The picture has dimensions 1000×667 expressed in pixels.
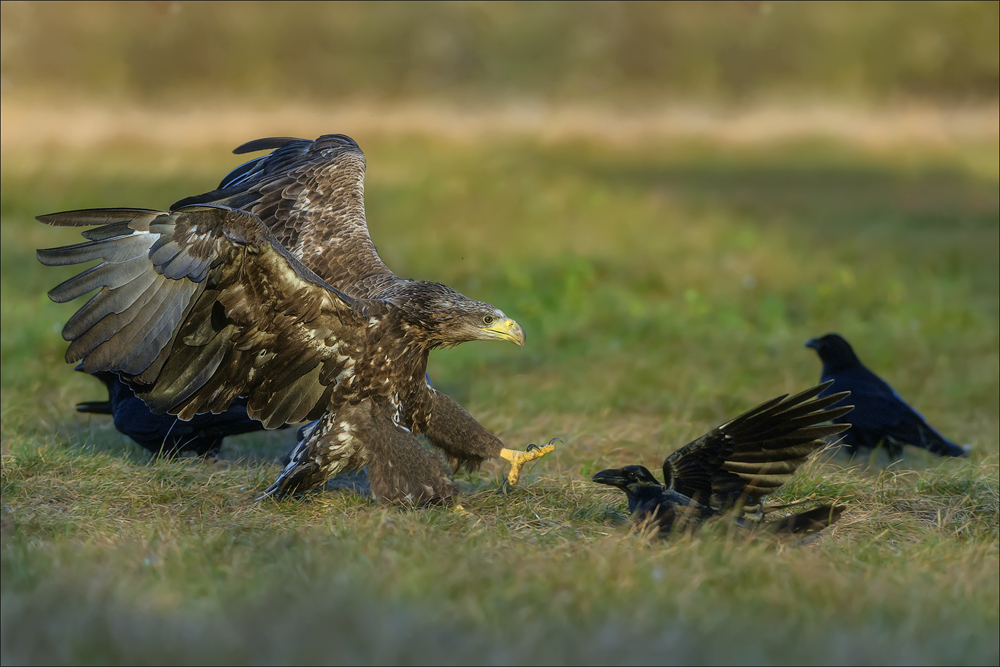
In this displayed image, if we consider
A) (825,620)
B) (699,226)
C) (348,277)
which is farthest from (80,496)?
(699,226)

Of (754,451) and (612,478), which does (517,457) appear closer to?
(612,478)

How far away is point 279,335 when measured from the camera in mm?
4270

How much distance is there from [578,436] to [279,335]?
2453mm

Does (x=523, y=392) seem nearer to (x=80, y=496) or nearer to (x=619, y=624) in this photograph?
(x=80, y=496)

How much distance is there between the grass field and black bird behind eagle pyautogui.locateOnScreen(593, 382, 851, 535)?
0.16 metres

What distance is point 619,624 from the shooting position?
3029mm

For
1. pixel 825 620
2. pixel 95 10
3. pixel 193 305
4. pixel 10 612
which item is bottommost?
pixel 825 620

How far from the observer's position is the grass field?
3.04 m

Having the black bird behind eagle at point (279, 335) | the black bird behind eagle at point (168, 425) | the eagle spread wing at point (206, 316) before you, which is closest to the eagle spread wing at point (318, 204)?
the black bird behind eagle at point (279, 335)

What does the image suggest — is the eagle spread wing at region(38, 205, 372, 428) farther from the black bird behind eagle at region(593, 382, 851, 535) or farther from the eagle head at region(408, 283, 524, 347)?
the black bird behind eagle at region(593, 382, 851, 535)

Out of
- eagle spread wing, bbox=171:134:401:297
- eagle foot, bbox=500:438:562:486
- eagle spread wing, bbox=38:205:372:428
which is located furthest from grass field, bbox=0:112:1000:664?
eagle spread wing, bbox=171:134:401:297

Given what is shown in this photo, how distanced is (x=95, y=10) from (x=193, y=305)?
11.2 meters

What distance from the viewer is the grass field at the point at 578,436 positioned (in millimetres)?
3035

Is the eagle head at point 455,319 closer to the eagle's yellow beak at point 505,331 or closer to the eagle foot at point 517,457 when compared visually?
the eagle's yellow beak at point 505,331
